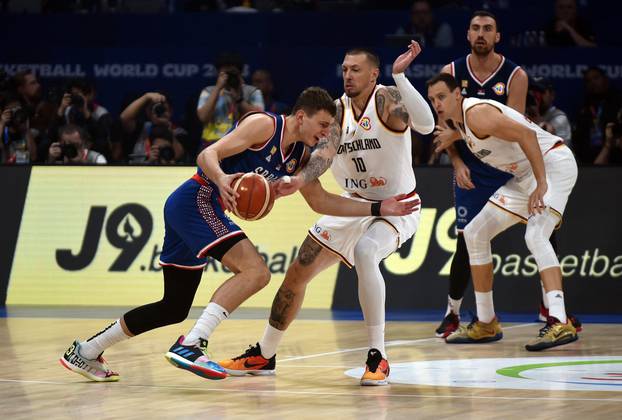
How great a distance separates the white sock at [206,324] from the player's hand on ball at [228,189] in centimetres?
61

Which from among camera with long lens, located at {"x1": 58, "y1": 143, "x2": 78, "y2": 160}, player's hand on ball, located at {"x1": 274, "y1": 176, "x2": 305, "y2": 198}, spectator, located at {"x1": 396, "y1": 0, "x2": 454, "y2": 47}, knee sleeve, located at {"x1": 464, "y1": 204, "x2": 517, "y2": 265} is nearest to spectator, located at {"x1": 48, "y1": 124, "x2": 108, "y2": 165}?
camera with long lens, located at {"x1": 58, "y1": 143, "x2": 78, "y2": 160}

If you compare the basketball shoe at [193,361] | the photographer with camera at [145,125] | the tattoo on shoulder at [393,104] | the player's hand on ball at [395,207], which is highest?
the photographer with camera at [145,125]

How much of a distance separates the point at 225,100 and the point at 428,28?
276cm

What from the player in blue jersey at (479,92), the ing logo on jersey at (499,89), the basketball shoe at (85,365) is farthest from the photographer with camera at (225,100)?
the basketball shoe at (85,365)

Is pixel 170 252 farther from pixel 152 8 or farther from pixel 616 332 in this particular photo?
pixel 152 8

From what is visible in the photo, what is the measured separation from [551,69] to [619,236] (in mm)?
2742

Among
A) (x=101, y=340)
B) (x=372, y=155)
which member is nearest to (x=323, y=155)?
(x=372, y=155)

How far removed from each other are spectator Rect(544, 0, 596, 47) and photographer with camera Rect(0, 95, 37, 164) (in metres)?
5.88

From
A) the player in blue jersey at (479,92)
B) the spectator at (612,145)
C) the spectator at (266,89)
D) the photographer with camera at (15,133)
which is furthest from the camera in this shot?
the photographer with camera at (15,133)

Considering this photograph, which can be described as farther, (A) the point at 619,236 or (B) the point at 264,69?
(B) the point at 264,69

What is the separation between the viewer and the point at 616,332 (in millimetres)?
9656

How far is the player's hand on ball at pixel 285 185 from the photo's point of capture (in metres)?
6.82

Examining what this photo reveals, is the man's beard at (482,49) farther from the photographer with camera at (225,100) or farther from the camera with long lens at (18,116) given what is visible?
the camera with long lens at (18,116)

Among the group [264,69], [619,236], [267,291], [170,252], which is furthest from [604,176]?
[170,252]
